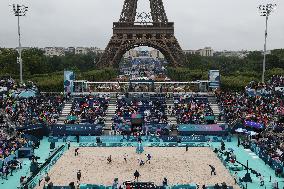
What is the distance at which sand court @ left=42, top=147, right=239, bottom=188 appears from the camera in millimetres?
31859

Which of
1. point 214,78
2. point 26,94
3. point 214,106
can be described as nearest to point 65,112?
point 26,94

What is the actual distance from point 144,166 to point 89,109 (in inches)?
926

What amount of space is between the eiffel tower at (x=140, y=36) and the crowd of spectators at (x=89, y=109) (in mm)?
24265

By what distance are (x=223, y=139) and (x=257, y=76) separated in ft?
137

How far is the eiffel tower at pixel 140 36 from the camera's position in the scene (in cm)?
8431

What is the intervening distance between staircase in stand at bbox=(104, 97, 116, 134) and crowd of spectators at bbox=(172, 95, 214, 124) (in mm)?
8396

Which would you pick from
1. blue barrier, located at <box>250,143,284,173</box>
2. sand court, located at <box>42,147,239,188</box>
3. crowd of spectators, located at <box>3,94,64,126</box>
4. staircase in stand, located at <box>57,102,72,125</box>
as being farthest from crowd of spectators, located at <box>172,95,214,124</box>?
crowd of spectators, located at <box>3,94,64,126</box>

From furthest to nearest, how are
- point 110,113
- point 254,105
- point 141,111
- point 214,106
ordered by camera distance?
point 214,106
point 110,113
point 141,111
point 254,105

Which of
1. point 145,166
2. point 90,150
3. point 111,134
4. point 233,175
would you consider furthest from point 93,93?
point 233,175

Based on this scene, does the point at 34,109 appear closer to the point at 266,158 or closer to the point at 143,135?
the point at 143,135

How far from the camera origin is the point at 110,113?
57.5m

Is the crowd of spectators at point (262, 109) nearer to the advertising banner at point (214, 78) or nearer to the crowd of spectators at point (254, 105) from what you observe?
the crowd of spectators at point (254, 105)

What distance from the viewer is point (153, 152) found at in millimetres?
42594

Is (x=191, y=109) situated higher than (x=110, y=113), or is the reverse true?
(x=191, y=109)
